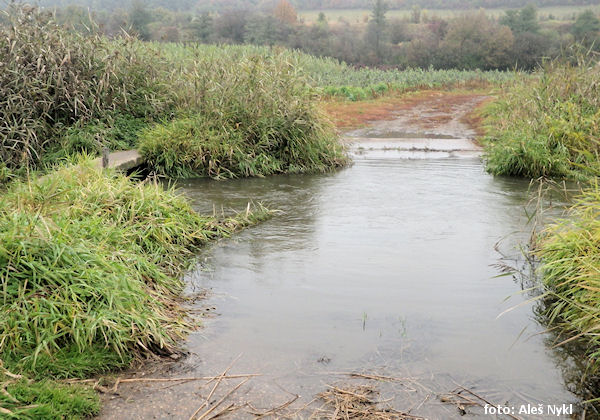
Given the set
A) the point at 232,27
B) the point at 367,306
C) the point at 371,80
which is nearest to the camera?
the point at 367,306

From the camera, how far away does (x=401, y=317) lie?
4.67m

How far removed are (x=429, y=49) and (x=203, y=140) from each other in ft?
135

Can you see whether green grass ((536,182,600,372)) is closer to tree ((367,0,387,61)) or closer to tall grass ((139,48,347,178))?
tall grass ((139,48,347,178))

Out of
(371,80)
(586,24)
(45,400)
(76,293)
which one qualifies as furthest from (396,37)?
(45,400)

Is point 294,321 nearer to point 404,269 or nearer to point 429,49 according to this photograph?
point 404,269

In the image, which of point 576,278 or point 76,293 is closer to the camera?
point 76,293

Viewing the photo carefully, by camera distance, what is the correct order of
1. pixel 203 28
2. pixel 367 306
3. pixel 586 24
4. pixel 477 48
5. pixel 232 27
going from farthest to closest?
1. pixel 586 24
2. pixel 232 27
3. pixel 203 28
4. pixel 477 48
5. pixel 367 306

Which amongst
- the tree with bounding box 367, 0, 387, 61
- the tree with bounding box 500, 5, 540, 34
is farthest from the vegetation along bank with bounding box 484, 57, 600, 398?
the tree with bounding box 500, 5, 540, 34

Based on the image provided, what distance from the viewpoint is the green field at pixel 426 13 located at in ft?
240

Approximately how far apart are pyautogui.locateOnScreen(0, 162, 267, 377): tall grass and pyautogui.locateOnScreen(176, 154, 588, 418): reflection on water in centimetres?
38

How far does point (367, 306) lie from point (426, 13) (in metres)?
75.8

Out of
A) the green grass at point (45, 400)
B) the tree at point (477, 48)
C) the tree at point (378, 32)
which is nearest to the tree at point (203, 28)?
the tree at point (378, 32)

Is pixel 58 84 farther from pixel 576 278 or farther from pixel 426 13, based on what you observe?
pixel 426 13

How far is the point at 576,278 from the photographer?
166 inches
